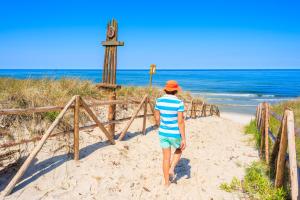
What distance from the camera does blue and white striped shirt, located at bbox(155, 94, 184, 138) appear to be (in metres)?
4.43

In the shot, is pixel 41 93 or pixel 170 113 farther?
pixel 41 93

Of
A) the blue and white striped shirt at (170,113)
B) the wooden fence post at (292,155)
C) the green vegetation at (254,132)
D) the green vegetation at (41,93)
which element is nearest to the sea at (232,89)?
the green vegetation at (41,93)

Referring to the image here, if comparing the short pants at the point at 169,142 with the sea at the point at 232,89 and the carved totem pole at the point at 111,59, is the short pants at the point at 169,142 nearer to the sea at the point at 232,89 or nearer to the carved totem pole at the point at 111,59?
the carved totem pole at the point at 111,59

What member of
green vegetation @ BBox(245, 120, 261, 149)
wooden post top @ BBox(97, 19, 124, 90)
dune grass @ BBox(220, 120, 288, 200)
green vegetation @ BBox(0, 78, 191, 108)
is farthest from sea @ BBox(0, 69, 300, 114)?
dune grass @ BBox(220, 120, 288, 200)

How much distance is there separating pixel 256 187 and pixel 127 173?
2323mm

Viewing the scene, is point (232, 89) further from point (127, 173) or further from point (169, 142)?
point (169, 142)

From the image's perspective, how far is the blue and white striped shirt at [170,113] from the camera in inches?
174

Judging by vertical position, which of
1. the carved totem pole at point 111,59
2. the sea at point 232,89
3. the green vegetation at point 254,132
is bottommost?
the sea at point 232,89

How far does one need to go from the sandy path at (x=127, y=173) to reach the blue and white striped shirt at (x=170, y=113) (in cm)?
98

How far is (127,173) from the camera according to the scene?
5219 millimetres

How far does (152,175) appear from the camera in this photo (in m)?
5.23

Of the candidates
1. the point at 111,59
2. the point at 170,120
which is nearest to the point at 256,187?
the point at 170,120

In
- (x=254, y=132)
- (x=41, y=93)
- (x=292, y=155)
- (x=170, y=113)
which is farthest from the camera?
(x=254, y=132)

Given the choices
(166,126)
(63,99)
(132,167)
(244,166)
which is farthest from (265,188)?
(63,99)
